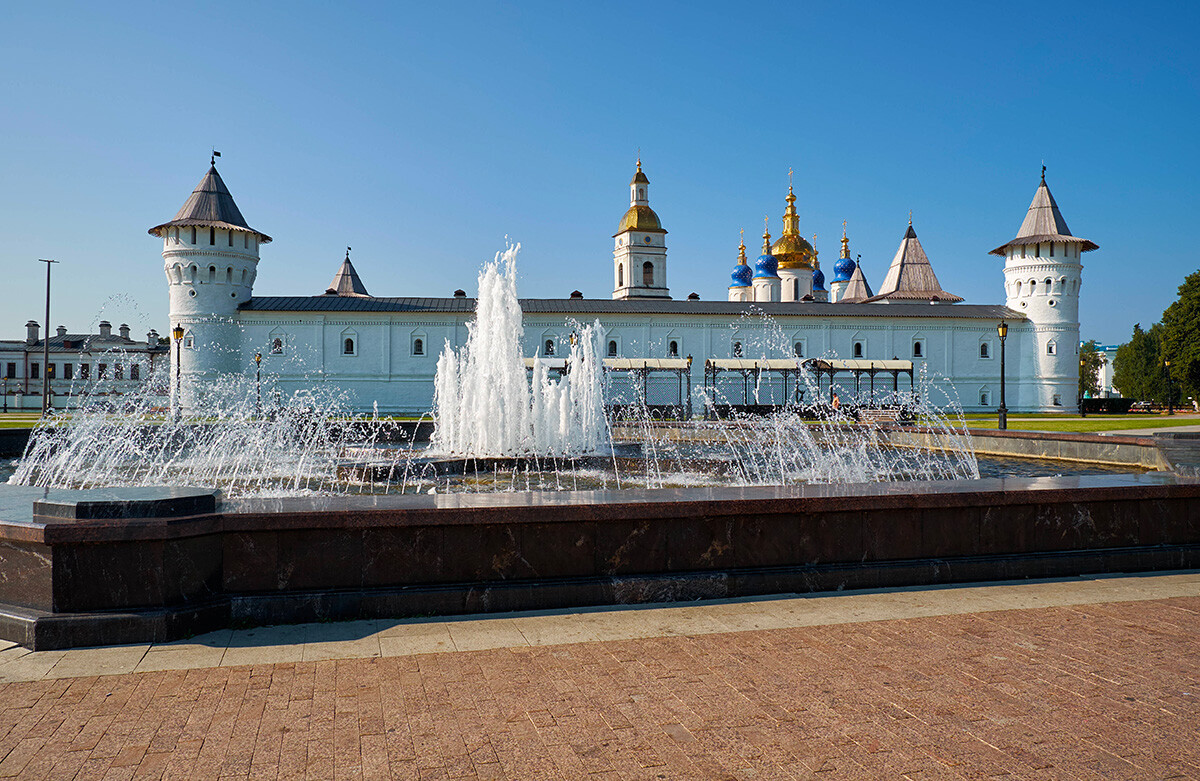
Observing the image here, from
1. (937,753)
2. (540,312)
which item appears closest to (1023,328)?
(540,312)

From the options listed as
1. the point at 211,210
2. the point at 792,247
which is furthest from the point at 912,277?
the point at 211,210

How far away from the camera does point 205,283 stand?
124 feet

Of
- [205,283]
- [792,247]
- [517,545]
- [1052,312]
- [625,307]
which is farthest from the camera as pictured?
[792,247]

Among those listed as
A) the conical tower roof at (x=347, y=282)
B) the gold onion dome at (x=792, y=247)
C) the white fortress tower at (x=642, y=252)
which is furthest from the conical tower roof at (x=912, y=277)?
the conical tower roof at (x=347, y=282)

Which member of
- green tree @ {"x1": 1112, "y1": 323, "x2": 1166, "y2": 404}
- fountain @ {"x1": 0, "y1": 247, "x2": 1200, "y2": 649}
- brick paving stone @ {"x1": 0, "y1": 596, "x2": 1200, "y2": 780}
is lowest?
brick paving stone @ {"x1": 0, "y1": 596, "x2": 1200, "y2": 780}

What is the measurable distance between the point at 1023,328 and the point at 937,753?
144 feet

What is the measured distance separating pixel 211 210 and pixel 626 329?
20369mm

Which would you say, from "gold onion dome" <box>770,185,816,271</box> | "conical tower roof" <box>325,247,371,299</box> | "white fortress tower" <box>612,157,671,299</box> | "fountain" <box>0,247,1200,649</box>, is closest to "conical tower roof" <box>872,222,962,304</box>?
"gold onion dome" <box>770,185,816,271</box>

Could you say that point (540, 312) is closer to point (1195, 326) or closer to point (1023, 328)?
point (1023, 328)

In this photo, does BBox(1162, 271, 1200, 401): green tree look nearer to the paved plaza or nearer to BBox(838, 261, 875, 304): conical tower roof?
BBox(838, 261, 875, 304): conical tower roof

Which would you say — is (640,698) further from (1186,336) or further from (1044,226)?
(1186,336)

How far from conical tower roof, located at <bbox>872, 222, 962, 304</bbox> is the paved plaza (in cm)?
4909

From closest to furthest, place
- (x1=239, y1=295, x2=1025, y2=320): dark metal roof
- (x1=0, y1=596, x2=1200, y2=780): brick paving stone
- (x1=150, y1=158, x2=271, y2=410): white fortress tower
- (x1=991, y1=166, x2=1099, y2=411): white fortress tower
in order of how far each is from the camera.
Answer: (x1=0, y1=596, x2=1200, y2=780): brick paving stone → (x1=150, y1=158, x2=271, y2=410): white fortress tower → (x1=239, y1=295, x2=1025, y2=320): dark metal roof → (x1=991, y1=166, x2=1099, y2=411): white fortress tower

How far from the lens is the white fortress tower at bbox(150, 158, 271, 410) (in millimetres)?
37438
